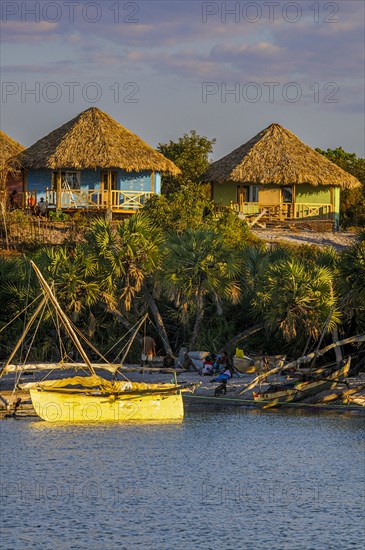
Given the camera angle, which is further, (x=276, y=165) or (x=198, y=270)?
(x=276, y=165)

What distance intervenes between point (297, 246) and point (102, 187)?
11.4 metres

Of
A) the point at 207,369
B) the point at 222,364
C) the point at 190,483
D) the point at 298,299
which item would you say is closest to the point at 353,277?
the point at 298,299

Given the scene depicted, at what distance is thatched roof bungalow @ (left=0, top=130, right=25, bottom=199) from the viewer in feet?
159

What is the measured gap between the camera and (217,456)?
81.0 ft

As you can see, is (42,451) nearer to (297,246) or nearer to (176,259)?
(176,259)

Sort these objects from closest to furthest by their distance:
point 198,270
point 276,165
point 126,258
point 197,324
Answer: point 198,270 → point 126,258 → point 197,324 → point 276,165

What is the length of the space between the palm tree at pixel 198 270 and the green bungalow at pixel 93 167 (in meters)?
16.2

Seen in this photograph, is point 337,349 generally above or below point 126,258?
below

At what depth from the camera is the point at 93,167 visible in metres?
48.3

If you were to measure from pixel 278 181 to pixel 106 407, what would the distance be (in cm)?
2628

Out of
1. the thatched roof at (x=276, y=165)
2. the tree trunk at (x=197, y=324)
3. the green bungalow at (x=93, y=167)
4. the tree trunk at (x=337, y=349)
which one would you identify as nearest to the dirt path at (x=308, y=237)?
the thatched roof at (x=276, y=165)

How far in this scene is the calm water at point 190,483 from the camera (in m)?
18.7

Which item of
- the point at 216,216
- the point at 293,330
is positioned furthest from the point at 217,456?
the point at 216,216

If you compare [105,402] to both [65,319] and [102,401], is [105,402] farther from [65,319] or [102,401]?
[65,319]
